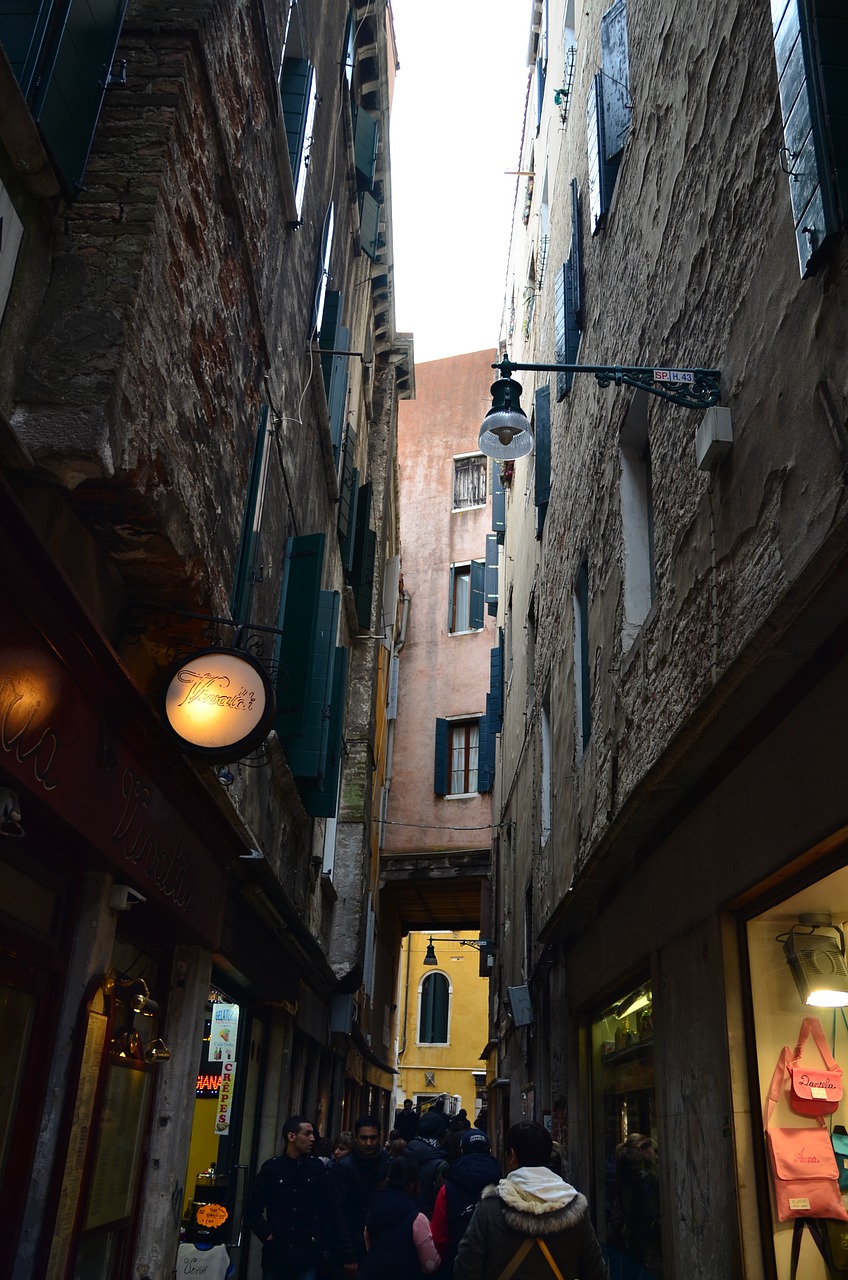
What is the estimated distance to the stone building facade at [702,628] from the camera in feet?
12.3

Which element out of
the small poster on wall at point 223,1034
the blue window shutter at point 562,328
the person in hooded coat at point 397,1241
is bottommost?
the person in hooded coat at point 397,1241

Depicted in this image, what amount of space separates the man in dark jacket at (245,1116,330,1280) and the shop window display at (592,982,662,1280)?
2.01 m

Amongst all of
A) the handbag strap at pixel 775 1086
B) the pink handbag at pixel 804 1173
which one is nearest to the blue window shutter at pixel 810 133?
the handbag strap at pixel 775 1086

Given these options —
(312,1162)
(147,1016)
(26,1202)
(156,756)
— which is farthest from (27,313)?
(312,1162)

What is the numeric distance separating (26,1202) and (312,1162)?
309 cm

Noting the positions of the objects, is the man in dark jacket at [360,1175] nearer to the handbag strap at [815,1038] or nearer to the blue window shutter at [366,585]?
the handbag strap at [815,1038]

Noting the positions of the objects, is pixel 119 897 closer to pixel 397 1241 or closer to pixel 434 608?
pixel 397 1241

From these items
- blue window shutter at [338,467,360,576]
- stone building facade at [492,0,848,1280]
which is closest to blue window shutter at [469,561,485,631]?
blue window shutter at [338,467,360,576]

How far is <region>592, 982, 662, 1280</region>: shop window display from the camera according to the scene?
6410 millimetres

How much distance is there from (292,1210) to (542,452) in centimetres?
904

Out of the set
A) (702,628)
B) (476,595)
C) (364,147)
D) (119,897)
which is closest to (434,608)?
(476,595)

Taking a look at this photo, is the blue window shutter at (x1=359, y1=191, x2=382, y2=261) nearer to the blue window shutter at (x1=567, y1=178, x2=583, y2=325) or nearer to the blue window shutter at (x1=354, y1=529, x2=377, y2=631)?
the blue window shutter at (x1=567, y1=178, x2=583, y2=325)

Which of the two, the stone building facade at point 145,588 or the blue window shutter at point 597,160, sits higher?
the blue window shutter at point 597,160

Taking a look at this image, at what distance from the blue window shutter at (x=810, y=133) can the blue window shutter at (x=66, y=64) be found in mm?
2579
